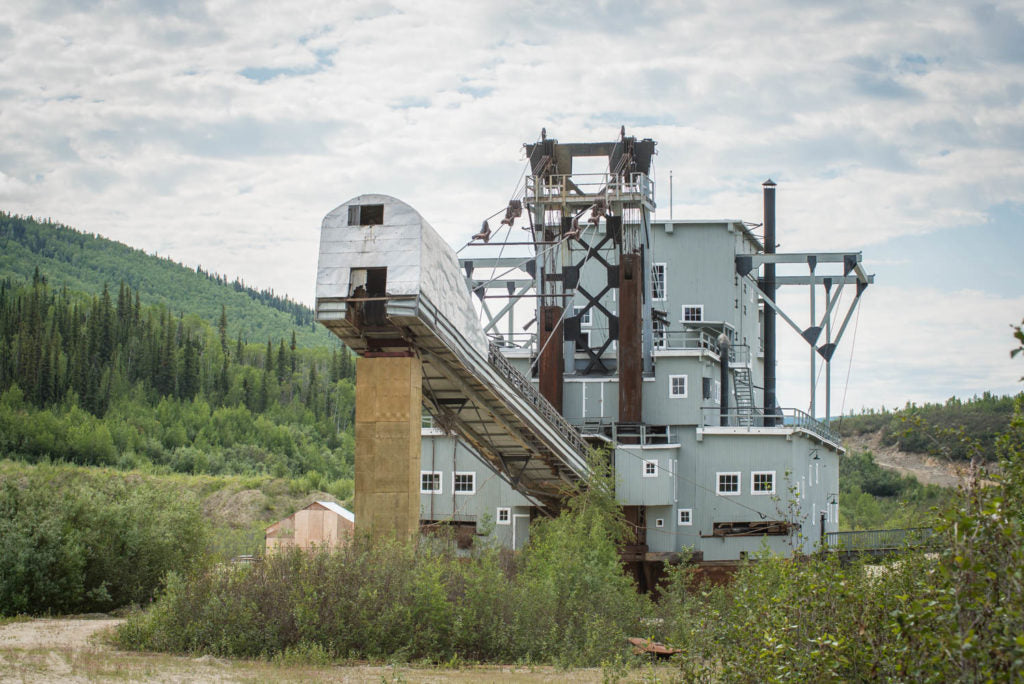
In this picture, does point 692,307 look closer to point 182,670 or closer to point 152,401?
point 182,670

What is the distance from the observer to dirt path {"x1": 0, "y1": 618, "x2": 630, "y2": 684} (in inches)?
640

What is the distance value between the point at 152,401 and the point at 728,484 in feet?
293

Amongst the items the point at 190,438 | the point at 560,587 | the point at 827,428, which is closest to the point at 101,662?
the point at 560,587

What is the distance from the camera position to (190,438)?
10544 centimetres

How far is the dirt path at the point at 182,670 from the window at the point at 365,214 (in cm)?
807

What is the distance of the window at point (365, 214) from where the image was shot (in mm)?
21703

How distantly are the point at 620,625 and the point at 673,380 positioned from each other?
43.5ft

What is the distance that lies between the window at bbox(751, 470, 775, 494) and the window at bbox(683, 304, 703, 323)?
9.53m

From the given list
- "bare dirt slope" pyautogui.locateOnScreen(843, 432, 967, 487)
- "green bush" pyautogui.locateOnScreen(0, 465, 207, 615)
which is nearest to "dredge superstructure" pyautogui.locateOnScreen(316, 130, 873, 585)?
"green bush" pyautogui.locateOnScreen(0, 465, 207, 615)

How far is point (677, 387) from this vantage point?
3594cm

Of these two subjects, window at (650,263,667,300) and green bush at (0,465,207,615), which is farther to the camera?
window at (650,263,667,300)

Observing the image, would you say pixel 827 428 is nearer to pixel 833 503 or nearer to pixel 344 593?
pixel 833 503

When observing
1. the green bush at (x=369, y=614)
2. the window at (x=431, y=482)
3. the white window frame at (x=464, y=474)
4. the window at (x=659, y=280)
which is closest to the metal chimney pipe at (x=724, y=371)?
the window at (x=659, y=280)

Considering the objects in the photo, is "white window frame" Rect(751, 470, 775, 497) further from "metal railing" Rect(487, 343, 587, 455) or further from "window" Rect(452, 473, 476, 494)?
"window" Rect(452, 473, 476, 494)
